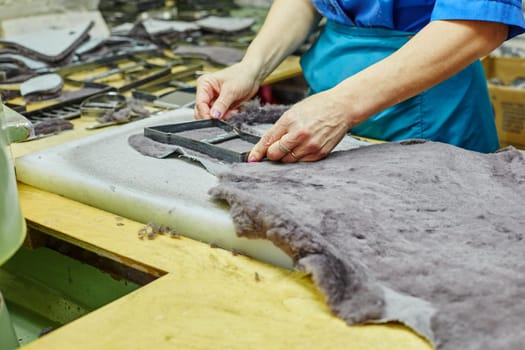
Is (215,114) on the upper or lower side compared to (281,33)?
lower

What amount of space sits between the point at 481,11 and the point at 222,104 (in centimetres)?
52

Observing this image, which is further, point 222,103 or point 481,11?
point 222,103

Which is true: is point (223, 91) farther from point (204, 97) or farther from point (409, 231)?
point (409, 231)

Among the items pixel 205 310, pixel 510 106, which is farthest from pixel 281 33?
pixel 510 106

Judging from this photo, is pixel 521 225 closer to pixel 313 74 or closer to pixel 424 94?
pixel 424 94

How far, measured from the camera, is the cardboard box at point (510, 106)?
2070 millimetres

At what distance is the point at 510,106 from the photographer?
6.86 feet

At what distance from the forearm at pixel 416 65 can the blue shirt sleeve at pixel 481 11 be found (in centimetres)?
1

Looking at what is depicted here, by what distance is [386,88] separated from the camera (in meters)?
1.02

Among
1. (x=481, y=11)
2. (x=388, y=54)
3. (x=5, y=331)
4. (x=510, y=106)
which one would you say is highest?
(x=481, y=11)

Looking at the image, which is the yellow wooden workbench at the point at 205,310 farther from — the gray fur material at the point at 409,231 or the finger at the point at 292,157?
the finger at the point at 292,157

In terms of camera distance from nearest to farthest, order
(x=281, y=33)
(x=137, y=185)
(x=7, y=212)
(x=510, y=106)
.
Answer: (x=7, y=212) → (x=137, y=185) → (x=281, y=33) → (x=510, y=106)

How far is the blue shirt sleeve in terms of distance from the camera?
1.00 meters

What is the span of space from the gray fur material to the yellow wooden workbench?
0.10 feet
